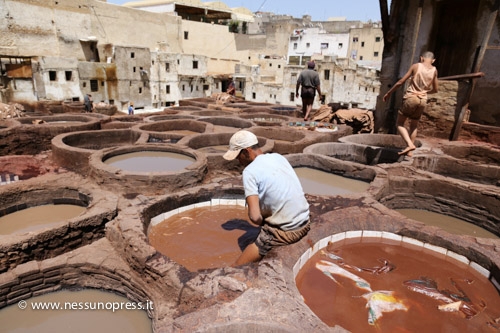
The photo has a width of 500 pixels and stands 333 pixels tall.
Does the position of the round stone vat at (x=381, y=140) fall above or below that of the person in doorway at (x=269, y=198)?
below

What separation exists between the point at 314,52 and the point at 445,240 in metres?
37.8

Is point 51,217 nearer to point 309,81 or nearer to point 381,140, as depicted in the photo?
point 381,140

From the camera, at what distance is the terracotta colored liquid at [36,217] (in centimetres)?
505

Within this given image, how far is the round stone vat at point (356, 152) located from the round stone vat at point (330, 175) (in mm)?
466

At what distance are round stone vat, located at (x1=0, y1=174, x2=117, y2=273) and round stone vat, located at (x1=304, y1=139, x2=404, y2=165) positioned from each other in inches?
167

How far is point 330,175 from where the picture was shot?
6414 millimetres

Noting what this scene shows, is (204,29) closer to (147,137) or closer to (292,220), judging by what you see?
(147,137)

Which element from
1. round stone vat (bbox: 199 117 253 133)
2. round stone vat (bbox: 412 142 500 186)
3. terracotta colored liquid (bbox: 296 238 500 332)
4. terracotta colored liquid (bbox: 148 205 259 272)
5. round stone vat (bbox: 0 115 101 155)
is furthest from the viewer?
round stone vat (bbox: 199 117 253 133)

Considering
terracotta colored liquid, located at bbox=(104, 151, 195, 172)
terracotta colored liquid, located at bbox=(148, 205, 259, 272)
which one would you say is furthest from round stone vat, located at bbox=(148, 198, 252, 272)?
terracotta colored liquid, located at bbox=(104, 151, 195, 172)

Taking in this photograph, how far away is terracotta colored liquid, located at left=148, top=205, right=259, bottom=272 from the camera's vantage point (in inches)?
142

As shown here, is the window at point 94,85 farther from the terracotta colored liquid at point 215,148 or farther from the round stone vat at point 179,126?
the terracotta colored liquid at point 215,148

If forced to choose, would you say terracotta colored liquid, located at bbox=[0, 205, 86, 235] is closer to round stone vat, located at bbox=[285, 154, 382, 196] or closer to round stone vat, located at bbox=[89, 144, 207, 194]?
round stone vat, located at bbox=[89, 144, 207, 194]

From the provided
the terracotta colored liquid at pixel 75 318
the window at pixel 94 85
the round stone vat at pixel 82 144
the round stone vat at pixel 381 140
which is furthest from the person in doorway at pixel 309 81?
the window at pixel 94 85

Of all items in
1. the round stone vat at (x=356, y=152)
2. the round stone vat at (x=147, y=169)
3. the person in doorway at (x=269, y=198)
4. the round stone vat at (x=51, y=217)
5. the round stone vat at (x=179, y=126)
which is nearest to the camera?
the person in doorway at (x=269, y=198)
